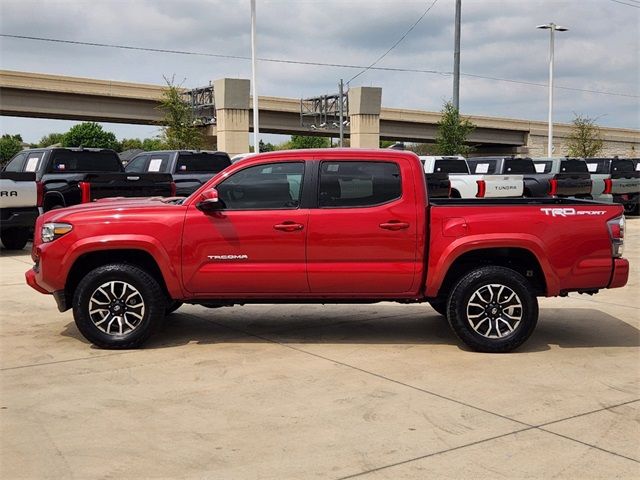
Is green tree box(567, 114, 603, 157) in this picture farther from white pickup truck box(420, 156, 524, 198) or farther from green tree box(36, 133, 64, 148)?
green tree box(36, 133, 64, 148)

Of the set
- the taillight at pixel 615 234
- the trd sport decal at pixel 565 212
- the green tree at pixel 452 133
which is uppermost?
the green tree at pixel 452 133

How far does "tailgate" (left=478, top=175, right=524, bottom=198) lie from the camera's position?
19.2m

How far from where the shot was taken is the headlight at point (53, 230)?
269 inches

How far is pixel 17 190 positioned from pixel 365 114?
48.6 m

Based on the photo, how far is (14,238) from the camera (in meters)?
15.1

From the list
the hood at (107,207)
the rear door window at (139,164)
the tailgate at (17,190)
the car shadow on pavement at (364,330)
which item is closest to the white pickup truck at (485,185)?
the rear door window at (139,164)

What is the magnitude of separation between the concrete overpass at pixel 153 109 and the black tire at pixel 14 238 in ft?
117

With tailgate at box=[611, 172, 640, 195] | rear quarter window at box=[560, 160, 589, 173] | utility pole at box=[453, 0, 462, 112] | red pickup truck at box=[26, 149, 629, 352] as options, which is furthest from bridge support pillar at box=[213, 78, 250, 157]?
red pickup truck at box=[26, 149, 629, 352]

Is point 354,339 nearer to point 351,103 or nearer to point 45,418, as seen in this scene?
point 45,418

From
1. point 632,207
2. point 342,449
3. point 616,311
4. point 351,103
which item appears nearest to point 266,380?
point 342,449

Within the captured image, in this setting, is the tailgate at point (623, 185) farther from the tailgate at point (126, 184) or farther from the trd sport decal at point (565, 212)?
the trd sport decal at point (565, 212)

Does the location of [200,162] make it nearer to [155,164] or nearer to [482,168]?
[155,164]

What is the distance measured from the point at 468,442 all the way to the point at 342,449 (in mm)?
792

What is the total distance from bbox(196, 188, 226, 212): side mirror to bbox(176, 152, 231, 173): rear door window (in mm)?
10150
